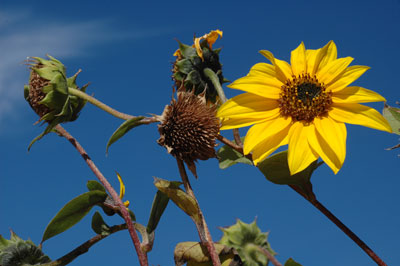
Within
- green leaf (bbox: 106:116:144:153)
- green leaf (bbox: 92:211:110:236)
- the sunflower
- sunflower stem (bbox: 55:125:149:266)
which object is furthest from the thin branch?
the sunflower

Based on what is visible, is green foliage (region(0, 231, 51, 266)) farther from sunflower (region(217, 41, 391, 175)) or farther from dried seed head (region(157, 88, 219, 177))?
sunflower (region(217, 41, 391, 175))

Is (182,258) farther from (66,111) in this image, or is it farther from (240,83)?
(66,111)

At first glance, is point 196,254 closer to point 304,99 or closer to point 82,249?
point 82,249

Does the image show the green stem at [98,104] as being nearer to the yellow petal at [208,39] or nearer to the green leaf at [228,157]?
the green leaf at [228,157]

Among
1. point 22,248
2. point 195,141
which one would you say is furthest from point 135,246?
point 22,248

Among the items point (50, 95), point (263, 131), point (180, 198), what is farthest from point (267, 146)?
point (50, 95)

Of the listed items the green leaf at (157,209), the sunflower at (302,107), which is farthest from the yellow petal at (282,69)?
the green leaf at (157,209)
